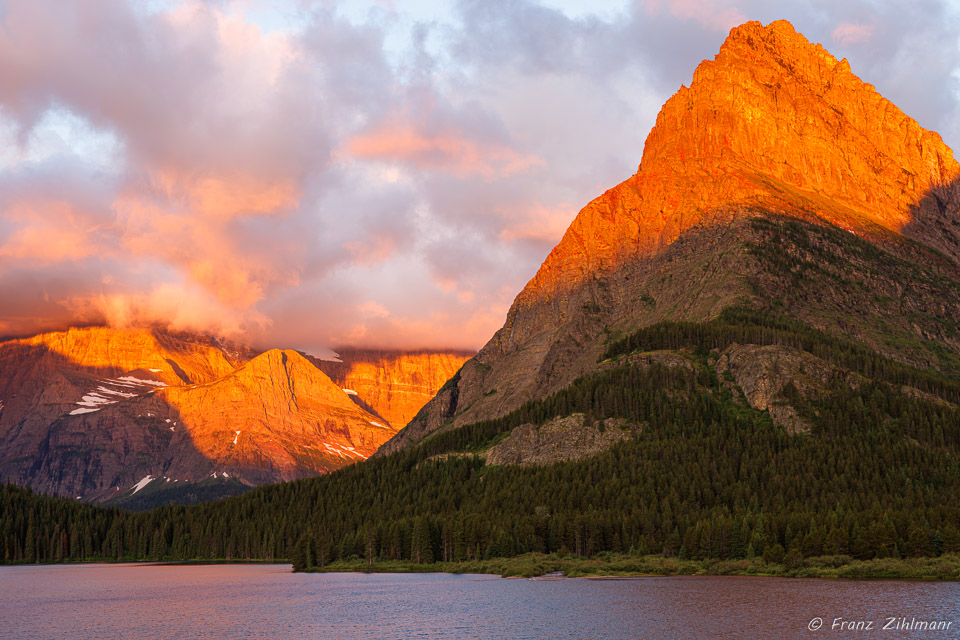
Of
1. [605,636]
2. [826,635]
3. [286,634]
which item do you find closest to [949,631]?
[826,635]

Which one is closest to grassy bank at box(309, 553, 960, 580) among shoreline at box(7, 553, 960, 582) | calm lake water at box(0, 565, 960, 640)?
shoreline at box(7, 553, 960, 582)

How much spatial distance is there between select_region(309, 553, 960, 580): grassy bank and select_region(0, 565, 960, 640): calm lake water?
780 cm

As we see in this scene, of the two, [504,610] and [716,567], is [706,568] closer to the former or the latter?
[716,567]

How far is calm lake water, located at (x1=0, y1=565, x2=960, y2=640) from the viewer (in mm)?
98375

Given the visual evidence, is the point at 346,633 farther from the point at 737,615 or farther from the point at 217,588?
the point at 217,588

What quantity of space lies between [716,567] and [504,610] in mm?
62673

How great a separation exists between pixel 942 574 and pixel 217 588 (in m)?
132

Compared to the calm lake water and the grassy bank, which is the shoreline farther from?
the calm lake water

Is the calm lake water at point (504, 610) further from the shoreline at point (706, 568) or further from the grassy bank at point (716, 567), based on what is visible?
the grassy bank at point (716, 567)

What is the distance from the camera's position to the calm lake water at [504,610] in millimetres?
98375

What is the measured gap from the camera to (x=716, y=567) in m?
167

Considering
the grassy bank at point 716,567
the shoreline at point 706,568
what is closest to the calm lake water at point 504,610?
the shoreline at point 706,568

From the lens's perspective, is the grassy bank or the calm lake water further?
the grassy bank

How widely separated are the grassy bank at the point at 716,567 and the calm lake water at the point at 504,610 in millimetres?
7799
